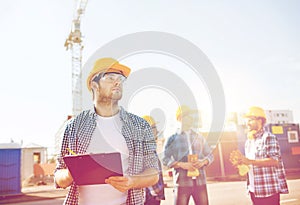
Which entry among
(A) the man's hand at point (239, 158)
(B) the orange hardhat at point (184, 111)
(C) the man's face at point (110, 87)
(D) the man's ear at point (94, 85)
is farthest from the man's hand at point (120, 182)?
(B) the orange hardhat at point (184, 111)

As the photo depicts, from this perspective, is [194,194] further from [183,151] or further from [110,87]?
[110,87]

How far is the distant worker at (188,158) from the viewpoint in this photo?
4.48 m

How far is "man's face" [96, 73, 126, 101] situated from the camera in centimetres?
227

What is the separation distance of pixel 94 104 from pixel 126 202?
80 cm

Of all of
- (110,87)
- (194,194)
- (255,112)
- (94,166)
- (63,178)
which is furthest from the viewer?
(194,194)

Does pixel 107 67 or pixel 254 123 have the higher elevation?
pixel 107 67

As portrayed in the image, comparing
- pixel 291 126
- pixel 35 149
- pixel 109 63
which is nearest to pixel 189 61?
pixel 109 63

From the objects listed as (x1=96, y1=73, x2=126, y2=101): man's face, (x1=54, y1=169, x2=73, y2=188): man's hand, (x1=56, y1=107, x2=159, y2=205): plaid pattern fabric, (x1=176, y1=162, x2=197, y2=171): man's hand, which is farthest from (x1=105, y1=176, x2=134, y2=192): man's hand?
(x1=176, y1=162, x2=197, y2=171): man's hand

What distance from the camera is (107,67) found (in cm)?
235

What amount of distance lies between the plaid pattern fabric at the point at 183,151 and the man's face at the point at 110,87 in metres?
2.63

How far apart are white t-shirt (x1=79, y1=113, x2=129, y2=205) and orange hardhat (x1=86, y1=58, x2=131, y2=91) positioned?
0.35 metres

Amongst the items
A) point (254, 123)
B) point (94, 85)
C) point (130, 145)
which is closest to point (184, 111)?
point (254, 123)

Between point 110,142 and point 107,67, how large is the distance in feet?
1.95

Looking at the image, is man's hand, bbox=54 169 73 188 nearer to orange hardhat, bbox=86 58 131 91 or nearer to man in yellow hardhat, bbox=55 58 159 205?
man in yellow hardhat, bbox=55 58 159 205
